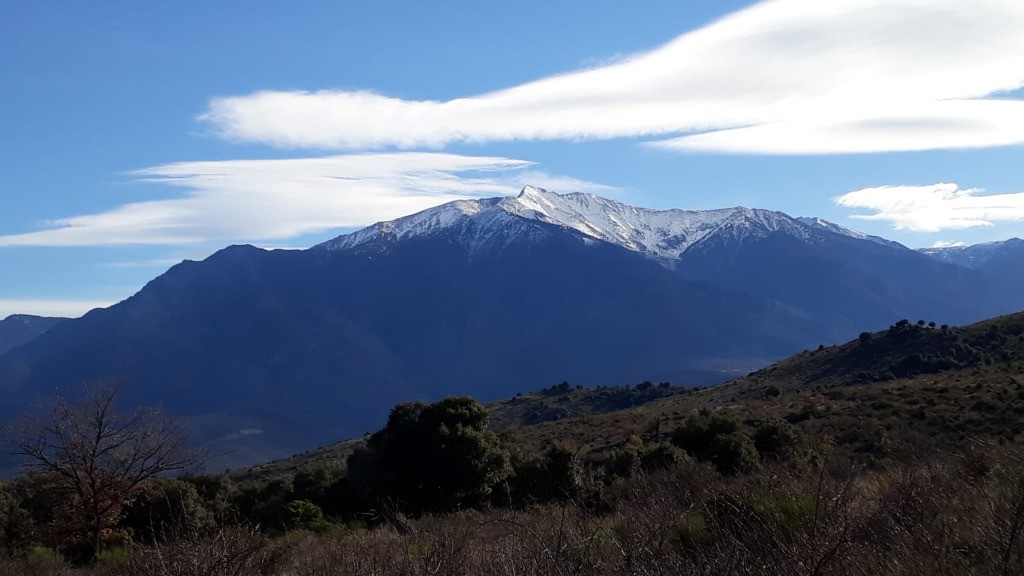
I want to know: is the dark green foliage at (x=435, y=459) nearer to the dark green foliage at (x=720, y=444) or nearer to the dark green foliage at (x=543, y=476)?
the dark green foliage at (x=543, y=476)

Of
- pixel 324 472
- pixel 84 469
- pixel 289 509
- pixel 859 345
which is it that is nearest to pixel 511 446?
pixel 324 472

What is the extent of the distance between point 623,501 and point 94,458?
1430 centimetres

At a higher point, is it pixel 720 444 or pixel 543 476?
pixel 720 444

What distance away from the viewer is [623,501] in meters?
12.0

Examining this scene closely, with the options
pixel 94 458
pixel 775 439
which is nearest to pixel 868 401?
pixel 775 439

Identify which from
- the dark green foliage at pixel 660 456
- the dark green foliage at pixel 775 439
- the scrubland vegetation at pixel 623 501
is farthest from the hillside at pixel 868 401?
the dark green foliage at pixel 660 456

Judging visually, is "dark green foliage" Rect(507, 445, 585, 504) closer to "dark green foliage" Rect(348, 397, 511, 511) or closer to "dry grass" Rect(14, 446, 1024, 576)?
"dark green foliage" Rect(348, 397, 511, 511)

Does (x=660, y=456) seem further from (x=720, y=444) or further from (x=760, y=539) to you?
(x=760, y=539)

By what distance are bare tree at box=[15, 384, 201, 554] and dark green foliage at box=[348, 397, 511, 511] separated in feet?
19.6

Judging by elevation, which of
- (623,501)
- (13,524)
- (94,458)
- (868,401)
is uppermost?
(94,458)

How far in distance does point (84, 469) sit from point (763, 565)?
59.6ft

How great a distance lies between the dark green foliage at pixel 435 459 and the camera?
24.2m

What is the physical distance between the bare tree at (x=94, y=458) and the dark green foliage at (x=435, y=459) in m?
5.96

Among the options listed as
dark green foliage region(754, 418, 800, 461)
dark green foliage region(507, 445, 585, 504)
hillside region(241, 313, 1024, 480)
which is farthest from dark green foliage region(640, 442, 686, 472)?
dark green foliage region(754, 418, 800, 461)
